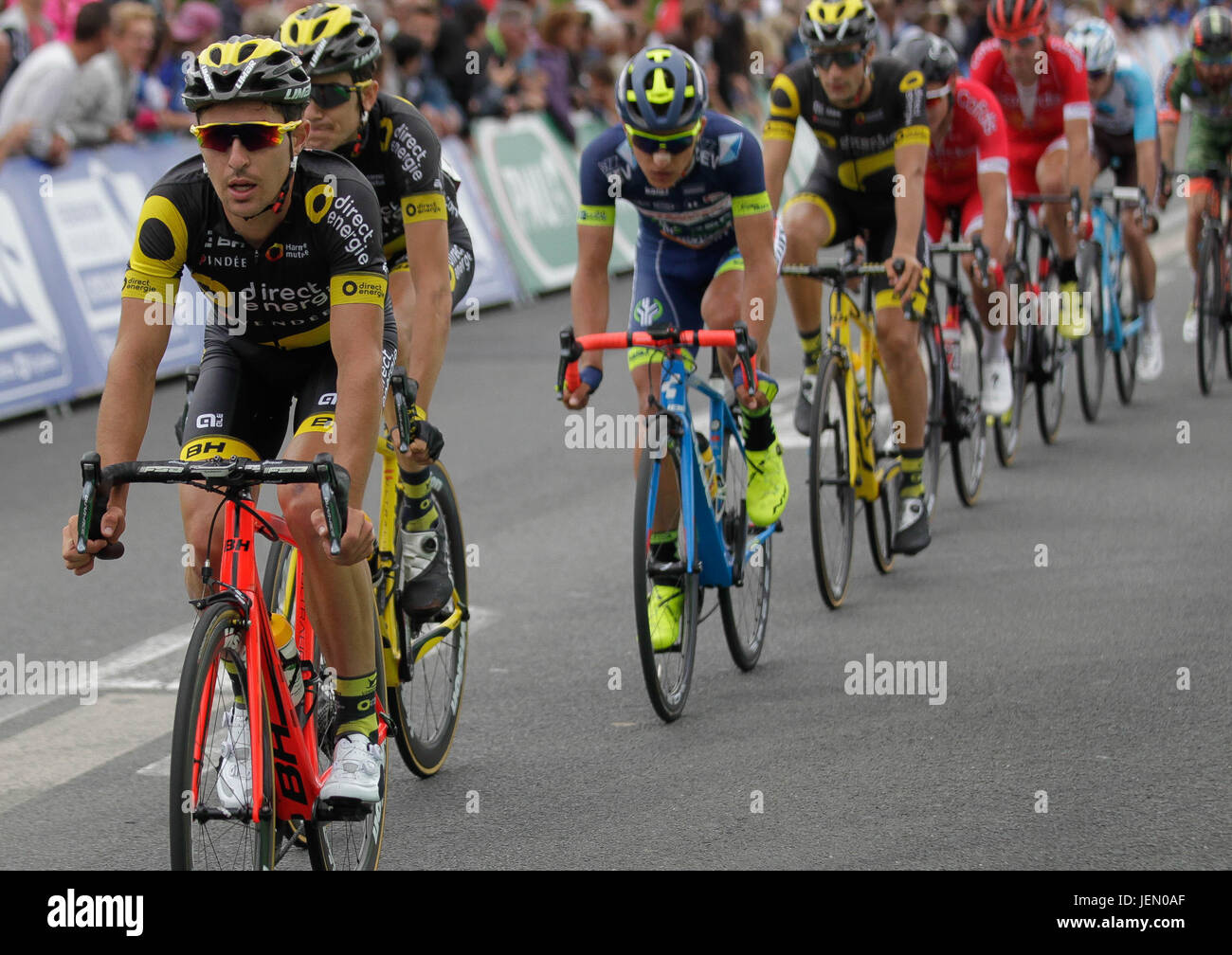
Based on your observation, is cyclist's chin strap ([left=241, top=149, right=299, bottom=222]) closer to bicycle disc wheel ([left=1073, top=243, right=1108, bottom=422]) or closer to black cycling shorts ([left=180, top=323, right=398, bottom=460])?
black cycling shorts ([left=180, top=323, right=398, bottom=460])

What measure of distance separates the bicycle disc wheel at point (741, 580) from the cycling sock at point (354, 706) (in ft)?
6.87

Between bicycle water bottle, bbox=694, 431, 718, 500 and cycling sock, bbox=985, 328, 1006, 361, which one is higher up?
bicycle water bottle, bbox=694, 431, 718, 500

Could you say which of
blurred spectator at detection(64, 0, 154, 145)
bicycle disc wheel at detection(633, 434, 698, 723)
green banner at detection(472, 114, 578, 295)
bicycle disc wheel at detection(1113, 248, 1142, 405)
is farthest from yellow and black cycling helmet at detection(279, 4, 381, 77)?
green banner at detection(472, 114, 578, 295)

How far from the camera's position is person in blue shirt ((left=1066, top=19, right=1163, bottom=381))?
11.1 meters

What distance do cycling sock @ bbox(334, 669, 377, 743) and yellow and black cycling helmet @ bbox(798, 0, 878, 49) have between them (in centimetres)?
397

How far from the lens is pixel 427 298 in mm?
5492

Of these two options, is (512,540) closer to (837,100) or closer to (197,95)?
(837,100)

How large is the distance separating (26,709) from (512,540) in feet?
9.00

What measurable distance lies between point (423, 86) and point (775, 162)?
866 cm

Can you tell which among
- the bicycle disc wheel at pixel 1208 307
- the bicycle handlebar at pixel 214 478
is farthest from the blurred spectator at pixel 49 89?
the bicycle handlebar at pixel 214 478

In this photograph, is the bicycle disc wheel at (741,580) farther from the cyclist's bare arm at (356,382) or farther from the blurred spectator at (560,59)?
the blurred spectator at (560,59)

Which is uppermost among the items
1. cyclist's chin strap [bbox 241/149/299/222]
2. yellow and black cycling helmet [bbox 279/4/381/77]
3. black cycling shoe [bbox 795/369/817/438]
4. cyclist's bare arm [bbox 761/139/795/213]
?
yellow and black cycling helmet [bbox 279/4/381/77]

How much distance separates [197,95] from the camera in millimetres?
4199

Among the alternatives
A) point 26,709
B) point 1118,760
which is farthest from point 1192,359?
point 26,709
